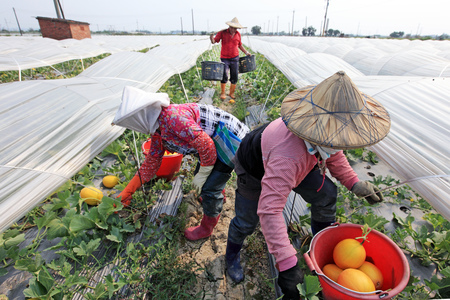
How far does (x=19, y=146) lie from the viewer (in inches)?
52.4

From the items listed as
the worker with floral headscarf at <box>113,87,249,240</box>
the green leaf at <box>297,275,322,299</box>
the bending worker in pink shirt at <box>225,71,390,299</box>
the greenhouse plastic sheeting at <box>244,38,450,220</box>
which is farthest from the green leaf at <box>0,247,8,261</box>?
the greenhouse plastic sheeting at <box>244,38,450,220</box>

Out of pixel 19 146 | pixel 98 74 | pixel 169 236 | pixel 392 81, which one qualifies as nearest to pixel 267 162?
pixel 169 236

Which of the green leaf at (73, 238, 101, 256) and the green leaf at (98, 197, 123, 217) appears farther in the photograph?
the green leaf at (98, 197, 123, 217)

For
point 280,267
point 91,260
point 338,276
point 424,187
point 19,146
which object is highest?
point 19,146

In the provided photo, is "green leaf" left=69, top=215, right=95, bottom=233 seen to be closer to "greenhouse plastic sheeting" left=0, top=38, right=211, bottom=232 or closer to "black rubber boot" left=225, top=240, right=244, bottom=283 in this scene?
"greenhouse plastic sheeting" left=0, top=38, right=211, bottom=232

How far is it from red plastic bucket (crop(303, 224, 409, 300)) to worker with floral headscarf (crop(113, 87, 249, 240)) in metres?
0.73

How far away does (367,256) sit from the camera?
1.39 metres

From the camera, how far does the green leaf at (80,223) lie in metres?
1.64

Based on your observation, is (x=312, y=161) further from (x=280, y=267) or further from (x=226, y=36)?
(x=226, y=36)

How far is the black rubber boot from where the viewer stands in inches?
65.2

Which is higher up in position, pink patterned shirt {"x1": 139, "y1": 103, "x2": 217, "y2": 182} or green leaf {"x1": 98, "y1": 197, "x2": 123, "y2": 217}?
pink patterned shirt {"x1": 139, "y1": 103, "x2": 217, "y2": 182}

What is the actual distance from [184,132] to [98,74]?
97.7 inches

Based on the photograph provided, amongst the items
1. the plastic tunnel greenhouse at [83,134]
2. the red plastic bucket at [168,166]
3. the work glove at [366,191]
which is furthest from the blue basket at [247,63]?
the work glove at [366,191]

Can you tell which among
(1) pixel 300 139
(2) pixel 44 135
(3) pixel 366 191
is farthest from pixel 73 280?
(3) pixel 366 191
